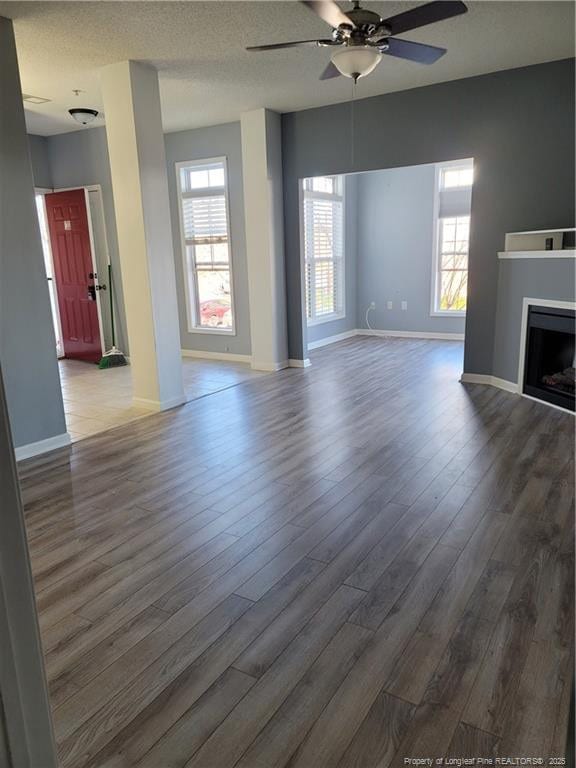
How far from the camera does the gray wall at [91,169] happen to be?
6707 millimetres

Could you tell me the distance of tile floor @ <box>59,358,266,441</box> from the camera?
15.5 feet

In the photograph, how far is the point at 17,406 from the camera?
12.5ft

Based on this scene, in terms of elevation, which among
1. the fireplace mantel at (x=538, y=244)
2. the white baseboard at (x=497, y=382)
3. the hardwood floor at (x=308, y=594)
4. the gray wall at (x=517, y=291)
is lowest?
the hardwood floor at (x=308, y=594)

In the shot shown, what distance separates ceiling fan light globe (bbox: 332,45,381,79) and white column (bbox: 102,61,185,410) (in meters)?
2.00

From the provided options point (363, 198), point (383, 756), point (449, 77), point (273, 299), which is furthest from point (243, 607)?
point (363, 198)

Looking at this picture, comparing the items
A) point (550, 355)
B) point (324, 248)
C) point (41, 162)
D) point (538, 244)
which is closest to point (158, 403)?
point (550, 355)

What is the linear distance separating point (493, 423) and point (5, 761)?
402 cm

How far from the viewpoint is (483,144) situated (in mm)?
5051

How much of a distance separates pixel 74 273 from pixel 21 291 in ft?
12.1

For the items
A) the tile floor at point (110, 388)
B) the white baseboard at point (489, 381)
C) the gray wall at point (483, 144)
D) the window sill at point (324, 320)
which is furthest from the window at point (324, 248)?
the white baseboard at point (489, 381)

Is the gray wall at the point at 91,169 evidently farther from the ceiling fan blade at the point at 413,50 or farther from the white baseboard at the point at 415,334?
the ceiling fan blade at the point at 413,50

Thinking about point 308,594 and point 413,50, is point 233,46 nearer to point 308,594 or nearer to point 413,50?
point 413,50

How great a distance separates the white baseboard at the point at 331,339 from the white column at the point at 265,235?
114 centimetres

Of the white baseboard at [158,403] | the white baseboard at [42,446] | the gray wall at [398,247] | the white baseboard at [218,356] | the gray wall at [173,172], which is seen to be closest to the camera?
the white baseboard at [42,446]
